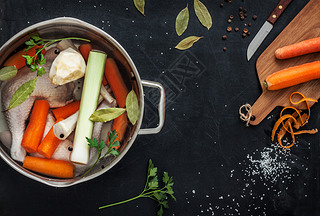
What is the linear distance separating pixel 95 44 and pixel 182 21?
40cm

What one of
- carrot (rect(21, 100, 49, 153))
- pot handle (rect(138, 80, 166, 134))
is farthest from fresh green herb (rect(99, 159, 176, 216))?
carrot (rect(21, 100, 49, 153))

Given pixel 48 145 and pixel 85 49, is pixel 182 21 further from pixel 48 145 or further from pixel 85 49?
pixel 48 145

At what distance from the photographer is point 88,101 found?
115cm

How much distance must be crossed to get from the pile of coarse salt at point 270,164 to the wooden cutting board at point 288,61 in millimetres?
147

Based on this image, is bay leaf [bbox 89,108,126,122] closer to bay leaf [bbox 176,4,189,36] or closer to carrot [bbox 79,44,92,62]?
carrot [bbox 79,44,92,62]

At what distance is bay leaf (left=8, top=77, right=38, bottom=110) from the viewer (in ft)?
3.50

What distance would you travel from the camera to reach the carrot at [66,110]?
119 cm

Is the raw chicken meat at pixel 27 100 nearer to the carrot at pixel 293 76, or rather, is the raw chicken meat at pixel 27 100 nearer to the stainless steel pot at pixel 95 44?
the stainless steel pot at pixel 95 44

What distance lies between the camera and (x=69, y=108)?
1.20m

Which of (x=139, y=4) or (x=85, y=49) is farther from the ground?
(x=139, y=4)

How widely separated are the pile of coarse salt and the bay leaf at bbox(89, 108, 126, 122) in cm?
63

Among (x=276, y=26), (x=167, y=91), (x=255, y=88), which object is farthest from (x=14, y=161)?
(x=276, y=26)

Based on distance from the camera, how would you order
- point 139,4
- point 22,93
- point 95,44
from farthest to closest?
point 139,4, point 95,44, point 22,93

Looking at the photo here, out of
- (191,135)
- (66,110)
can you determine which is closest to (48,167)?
(66,110)
